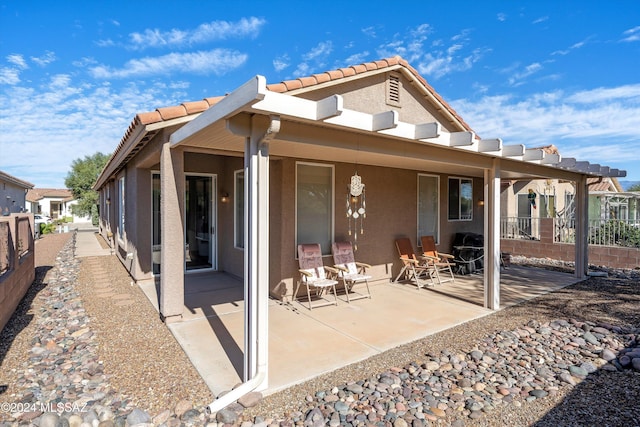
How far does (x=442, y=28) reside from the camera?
10516 millimetres

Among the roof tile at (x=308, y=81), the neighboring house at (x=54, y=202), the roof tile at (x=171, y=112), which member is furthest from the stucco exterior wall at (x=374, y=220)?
the neighboring house at (x=54, y=202)

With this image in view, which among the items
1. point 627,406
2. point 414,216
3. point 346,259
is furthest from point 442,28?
point 627,406

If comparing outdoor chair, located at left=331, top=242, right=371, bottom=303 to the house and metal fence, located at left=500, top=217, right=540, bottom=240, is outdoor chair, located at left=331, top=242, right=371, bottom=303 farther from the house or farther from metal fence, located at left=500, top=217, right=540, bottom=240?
metal fence, located at left=500, top=217, right=540, bottom=240

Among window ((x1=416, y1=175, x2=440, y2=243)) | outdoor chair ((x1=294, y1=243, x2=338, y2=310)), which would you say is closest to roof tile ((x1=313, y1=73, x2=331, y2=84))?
outdoor chair ((x1=294, y1=243, x2=338, y2=310))

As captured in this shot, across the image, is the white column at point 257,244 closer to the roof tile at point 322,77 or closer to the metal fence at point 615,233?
the roof tile at point 322,77

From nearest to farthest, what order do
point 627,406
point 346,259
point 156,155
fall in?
point 627,406 → point 156,155 → point 346,259

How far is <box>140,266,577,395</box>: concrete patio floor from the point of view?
393 cm

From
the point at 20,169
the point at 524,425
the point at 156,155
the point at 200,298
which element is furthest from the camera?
the point at 20,169

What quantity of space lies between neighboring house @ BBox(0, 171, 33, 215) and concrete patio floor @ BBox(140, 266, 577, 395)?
53.5 feet

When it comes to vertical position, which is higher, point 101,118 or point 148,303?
point 101,118

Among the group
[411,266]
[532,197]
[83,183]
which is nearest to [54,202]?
[83,183]

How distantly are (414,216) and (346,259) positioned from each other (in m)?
2.63

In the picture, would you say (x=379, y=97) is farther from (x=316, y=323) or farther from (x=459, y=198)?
(x=316, y=323)

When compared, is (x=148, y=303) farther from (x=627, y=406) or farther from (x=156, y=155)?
(x=627, y=406)
